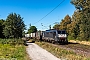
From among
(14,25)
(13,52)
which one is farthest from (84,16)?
(13,52)

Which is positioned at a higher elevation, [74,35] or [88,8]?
[88,8]

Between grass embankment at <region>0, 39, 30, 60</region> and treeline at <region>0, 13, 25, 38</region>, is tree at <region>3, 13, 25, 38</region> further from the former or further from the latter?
grass embankment at <region>0, 39, 30, 60</region>

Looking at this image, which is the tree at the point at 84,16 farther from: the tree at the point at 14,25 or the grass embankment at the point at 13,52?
the grass embankment at the point at 13,52

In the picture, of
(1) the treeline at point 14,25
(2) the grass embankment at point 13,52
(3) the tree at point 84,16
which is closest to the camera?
(2) the grass embankment at point 13,52

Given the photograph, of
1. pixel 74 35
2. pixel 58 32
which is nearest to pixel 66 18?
pixel 74 35

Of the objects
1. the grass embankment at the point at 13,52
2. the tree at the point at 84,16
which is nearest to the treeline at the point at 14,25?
the tree at the point at 84,16

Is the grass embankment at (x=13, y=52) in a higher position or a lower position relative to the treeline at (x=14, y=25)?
lower

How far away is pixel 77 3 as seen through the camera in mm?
61031

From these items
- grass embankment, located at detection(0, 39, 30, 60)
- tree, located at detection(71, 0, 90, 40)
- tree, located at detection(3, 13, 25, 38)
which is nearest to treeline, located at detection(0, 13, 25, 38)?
tree, located at detection(3, 13, 25, 38)

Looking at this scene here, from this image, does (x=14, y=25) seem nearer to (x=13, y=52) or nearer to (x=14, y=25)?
(x=14, y=25)

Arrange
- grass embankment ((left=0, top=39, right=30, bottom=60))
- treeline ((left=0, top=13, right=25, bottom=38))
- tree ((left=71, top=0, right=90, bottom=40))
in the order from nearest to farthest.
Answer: grass embankment ((left=0, top=39, right=30, bottom=60)), treeline ((left=0, top=13, right=25, bottom=38)), tree ((left=71, top=0, right=90, bottom=40))

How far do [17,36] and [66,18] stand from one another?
42605 millimetres

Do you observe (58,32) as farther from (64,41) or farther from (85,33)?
(85,33)

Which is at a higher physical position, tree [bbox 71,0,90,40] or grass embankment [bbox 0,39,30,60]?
tree [bbox 71,0,90,40]
